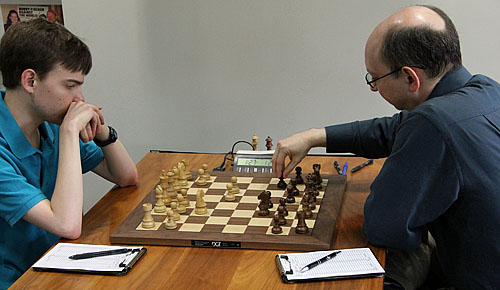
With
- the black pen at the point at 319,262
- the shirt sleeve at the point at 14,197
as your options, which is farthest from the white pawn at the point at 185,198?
the black pen at the point at 319,262

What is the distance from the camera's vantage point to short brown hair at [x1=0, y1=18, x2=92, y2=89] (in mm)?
1932

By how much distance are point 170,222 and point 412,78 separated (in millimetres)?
881

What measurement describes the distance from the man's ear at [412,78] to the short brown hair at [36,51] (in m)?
1.10

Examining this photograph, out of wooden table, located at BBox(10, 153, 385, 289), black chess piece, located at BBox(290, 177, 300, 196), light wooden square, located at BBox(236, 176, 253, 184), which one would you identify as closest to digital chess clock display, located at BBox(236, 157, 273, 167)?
light wooden square, located at BBox(236, 176, 253, 184)

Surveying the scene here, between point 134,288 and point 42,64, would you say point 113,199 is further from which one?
point 134,288

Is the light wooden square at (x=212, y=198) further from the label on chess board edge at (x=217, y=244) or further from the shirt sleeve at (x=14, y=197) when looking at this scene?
the shirt sleeve at (x=14, y=197)

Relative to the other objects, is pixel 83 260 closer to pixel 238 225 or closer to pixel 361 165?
pixel 238 225

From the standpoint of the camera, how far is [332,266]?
154 cm

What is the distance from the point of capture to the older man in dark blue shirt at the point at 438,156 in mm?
1584

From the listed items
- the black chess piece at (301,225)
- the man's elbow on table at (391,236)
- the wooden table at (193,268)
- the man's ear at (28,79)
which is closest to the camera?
the wooden table at (193,268)

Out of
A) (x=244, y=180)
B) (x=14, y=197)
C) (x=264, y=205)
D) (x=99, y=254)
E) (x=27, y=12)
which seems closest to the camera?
(x=99, y=254)

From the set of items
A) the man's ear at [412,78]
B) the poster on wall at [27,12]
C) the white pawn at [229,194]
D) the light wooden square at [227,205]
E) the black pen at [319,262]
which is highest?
the poster on wall at [27,12]

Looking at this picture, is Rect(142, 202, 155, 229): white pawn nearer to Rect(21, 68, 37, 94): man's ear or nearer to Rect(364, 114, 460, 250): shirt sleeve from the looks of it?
Rect(21, 68, 37, 94): man's ear

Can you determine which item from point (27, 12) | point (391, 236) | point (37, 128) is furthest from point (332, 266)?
point (27, 12)
